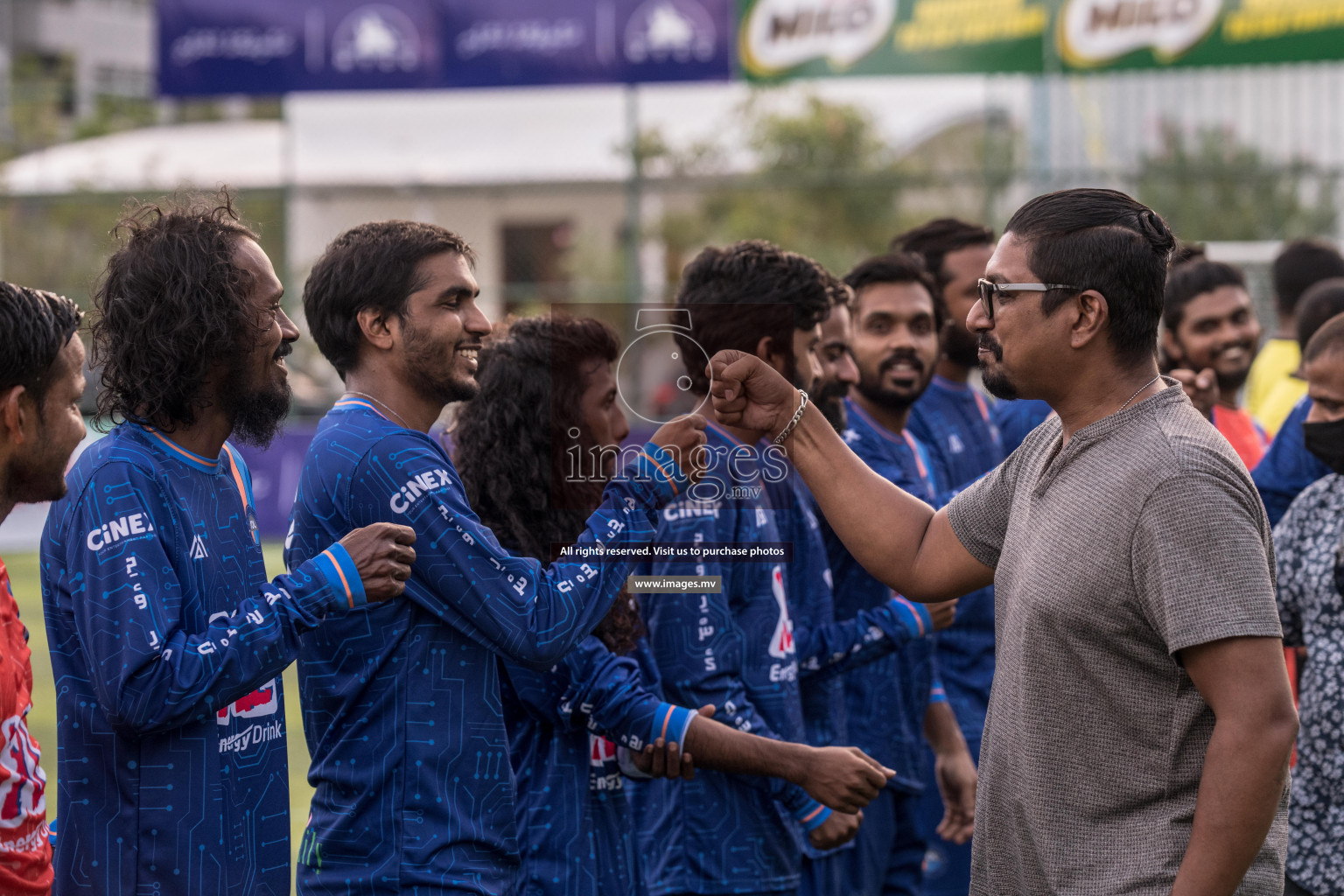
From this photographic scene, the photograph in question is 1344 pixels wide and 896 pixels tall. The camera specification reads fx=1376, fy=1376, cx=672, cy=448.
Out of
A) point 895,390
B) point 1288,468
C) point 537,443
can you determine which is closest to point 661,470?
point 537,443

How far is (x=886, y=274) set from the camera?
16.1 feet

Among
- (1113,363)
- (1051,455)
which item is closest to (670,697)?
(1051,455)

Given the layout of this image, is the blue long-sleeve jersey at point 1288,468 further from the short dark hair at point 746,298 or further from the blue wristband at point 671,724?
the blue wristband at point 671,724

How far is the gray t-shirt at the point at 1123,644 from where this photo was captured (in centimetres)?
240

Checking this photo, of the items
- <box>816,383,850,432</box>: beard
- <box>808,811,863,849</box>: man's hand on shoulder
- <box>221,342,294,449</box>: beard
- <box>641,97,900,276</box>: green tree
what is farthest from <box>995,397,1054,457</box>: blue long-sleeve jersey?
<box>641,97,900,276</box>: green tree

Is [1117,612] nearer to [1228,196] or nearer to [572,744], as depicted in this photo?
[572,744]

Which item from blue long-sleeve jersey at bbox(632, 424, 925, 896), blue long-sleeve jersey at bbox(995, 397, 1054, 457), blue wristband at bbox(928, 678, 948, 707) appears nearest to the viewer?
blue long-sleeve jersey at bbox(632, 424, 925, 896)

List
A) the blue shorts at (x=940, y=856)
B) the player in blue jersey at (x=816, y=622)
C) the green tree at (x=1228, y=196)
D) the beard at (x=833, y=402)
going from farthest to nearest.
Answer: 1. the green tree at (x=1228, y=196)
2. the blue shorts at (x=940, y=856)
3. the beard at (x=833, y=402)
4. the player in blue jersey at (x=816, y=622)

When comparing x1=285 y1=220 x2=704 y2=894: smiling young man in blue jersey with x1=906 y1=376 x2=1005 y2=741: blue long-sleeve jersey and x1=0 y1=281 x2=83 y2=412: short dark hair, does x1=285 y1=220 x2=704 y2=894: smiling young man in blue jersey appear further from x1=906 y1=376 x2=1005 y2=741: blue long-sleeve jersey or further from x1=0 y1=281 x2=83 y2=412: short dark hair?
x1=906 y1=376 x2=1005 y2=741: blue long-sleeve jersey

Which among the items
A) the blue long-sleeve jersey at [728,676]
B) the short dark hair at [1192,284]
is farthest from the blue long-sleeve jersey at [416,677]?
the short dark hair at [1192,284]

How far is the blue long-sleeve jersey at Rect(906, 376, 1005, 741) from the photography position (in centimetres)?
484

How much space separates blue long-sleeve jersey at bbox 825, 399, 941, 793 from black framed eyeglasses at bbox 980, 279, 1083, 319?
4.61 ft

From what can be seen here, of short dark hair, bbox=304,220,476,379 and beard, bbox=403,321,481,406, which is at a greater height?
short dark hair, bbox=304,220,476,379

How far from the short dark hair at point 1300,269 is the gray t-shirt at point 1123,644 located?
471 centimetres
